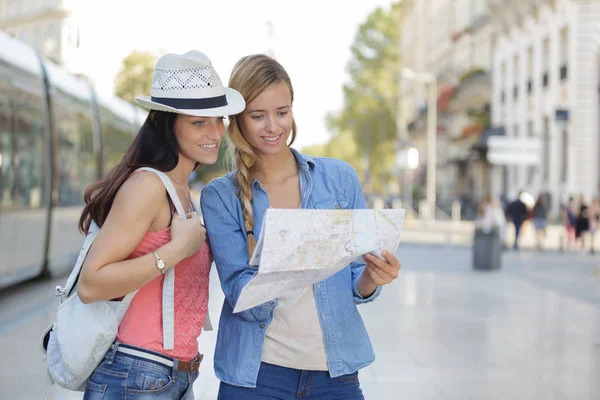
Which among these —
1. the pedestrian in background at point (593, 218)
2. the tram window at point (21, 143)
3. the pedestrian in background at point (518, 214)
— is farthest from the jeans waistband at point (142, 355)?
the pedestrian in background at point (518, 214)

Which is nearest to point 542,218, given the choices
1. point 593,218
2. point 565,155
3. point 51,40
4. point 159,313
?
point 593,218

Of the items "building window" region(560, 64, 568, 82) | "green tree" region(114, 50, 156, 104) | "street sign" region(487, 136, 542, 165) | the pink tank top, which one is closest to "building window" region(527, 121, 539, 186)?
"building window" region(560, 64, 568, 82)

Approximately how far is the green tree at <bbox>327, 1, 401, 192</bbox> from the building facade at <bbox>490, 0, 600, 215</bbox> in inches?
739

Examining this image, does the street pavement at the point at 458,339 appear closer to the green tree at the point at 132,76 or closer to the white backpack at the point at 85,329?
the white backpack at the point at 85,329

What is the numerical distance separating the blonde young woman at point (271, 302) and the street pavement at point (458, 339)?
3.85 meters

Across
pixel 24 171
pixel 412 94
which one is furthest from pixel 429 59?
pixel 24 171

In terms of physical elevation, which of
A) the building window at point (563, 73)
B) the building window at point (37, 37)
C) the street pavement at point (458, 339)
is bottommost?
the street pavement at point (458, 339)

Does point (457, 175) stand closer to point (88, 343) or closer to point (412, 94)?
point (412, 94)

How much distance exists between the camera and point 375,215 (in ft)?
8.52

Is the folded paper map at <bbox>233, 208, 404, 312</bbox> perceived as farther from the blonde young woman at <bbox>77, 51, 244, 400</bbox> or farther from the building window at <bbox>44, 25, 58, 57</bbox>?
the building window at <bbox>44, 25, 58, 57</bbox>

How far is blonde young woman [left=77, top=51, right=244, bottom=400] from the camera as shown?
2.75 meters

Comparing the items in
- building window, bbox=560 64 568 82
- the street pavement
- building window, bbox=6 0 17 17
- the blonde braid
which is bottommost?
the street pavement

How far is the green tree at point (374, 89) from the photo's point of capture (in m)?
65.1

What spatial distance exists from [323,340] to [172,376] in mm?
492
